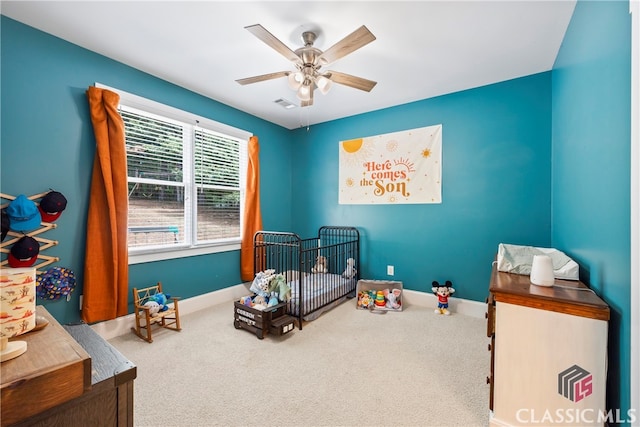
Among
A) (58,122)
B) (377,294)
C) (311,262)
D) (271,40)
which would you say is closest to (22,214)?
(58,122)

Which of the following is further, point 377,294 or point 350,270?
point 350,270

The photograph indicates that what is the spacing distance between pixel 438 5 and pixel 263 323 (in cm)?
274

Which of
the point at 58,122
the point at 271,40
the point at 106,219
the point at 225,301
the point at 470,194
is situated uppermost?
the point at 271,40

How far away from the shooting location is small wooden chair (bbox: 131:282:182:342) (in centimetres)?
240

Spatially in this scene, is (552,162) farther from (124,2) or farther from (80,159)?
(80,159)

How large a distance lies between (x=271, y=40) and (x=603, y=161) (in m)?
1.96

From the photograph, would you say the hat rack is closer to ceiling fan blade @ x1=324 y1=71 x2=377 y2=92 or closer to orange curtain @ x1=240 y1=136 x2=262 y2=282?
orange curtain @ x1=240 y1=136 x2=262 y2=282

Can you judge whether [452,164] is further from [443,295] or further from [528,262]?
[528,262]

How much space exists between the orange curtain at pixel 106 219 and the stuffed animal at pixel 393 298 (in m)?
2.65

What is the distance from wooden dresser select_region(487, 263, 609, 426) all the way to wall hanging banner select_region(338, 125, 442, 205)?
1.98 meters

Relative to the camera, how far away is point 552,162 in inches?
102

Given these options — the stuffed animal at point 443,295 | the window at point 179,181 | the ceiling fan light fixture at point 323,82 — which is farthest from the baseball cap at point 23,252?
the stuffed animal at point 443,295

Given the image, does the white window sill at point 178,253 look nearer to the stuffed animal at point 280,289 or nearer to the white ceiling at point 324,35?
the stuffed animal at point 280,289

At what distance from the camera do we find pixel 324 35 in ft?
6.93
